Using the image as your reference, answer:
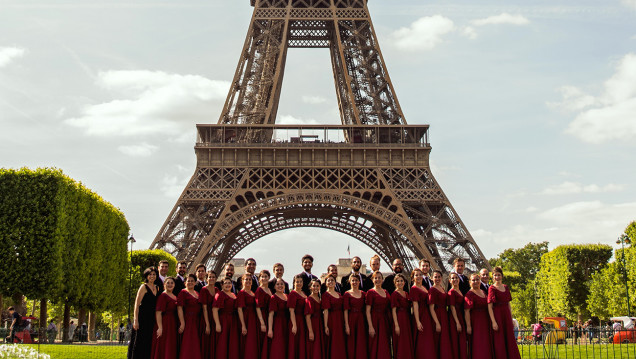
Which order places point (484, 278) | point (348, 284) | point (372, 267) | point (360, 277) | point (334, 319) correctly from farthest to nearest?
point (484, 278) < point (348, 284) < point (360, 277) < point (372, 267) < point (334, 319)

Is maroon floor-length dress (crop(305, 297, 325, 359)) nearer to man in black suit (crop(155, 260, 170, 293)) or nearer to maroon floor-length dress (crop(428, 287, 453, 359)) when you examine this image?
maroon floor-length dress (crop(428, 287, 453, 359))

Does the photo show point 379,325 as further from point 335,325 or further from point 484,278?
point 484,278

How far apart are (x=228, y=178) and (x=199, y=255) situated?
18.2 ft

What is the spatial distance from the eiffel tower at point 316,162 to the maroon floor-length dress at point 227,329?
922 inches

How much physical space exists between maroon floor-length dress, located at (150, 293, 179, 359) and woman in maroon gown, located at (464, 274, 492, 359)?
18.8ft

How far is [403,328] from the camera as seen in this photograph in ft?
42.1

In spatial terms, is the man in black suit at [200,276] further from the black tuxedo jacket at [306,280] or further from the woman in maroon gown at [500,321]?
the woman in maroon gown at [500,321]

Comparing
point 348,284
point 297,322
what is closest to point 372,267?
point 348,284

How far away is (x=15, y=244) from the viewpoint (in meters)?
26.6

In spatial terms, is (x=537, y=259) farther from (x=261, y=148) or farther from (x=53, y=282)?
(x=53, y=282)

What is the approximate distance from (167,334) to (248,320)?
5.18ft

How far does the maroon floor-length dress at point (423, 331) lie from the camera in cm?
1273

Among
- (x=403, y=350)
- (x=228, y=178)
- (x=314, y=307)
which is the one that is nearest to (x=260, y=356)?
(x=314, y=307)

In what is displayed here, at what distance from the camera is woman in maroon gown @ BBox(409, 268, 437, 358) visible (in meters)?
12.7
